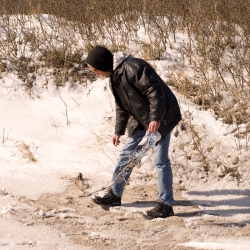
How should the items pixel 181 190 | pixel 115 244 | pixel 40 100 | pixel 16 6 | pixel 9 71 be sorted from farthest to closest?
pixel 16 6, pixel 9 71, pixel 40 100, pixel 181 190, pixel 115 244

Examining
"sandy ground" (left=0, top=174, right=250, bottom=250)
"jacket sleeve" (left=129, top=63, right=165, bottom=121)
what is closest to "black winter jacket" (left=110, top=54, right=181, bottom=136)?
"jacket sleeve" (left=129, top=63, right=165, bottom=121)

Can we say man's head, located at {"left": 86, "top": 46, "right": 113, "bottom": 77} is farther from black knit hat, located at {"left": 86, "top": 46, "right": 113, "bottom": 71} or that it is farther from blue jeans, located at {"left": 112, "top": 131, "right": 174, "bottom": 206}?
blue jeans, located at {"left": 112, "top": 131, "right": 174, "bottom": 206}

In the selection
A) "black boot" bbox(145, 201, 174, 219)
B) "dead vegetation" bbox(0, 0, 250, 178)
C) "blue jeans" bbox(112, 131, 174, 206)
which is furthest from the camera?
"dead vegetation" bbox(0, 0, 250, 178)

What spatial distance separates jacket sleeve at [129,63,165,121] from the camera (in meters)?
3.55

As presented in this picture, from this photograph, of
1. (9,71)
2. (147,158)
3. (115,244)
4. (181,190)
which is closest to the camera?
(115,244)

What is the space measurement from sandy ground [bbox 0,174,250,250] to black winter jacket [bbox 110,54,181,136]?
2.43 feet

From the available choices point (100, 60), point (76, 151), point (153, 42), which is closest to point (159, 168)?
point (100, 60)

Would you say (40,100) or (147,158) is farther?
(40,100)

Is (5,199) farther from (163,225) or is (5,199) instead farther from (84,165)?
(163,225)

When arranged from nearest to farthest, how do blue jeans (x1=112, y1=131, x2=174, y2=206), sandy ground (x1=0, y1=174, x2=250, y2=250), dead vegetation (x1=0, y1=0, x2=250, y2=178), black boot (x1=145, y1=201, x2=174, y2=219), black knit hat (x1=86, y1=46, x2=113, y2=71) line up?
1. sandy ground (x1=0, y1=174, x2=250, y2=250)
2. black knit hat (x1=86, y1=46, x2=113, y2=71)
3. blue jeans (x1=112, y1=131, x2=174, y2=206)
4. black boot (x1=145, y1=201, x2=174, y2=219)
5. dead vegetation (x1=0, y1=0, x2=250, y2=178)

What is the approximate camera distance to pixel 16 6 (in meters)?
8.23

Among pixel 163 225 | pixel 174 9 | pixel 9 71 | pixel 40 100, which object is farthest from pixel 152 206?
pixel 174 9

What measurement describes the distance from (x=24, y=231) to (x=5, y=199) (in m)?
0.71

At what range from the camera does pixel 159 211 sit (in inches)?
157
